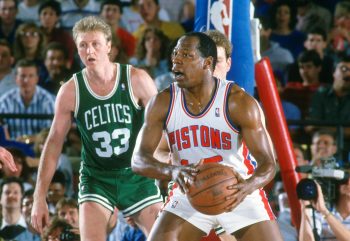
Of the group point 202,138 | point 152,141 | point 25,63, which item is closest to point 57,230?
point 152,141

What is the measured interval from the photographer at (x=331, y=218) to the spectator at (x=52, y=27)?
4421mm

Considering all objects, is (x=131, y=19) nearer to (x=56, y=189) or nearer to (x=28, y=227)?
(x=56, y=189)

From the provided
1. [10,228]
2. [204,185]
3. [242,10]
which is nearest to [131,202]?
[204,185]

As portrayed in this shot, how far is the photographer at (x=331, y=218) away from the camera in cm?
700

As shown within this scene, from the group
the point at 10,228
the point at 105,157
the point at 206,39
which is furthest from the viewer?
the point at 10,228

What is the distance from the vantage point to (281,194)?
8656mm

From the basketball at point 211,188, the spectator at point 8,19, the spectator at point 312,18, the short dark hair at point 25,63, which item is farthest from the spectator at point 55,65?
the basketball at point 211,188

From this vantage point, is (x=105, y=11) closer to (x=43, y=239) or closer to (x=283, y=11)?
(x=283, y=11)

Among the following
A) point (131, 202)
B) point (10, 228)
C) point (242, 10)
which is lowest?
point (10, 228)

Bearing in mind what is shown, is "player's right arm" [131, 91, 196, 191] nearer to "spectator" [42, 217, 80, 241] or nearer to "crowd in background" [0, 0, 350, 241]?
"spectator" [42, 217, 80, 241]

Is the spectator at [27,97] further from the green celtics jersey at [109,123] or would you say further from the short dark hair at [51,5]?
the green celtics jersey at [109,123]

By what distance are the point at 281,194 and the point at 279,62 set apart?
8.27ft

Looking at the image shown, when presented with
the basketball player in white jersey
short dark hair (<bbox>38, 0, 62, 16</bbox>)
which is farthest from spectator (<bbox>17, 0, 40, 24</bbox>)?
the basketball player in white jersey

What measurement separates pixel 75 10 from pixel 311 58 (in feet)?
9.68
